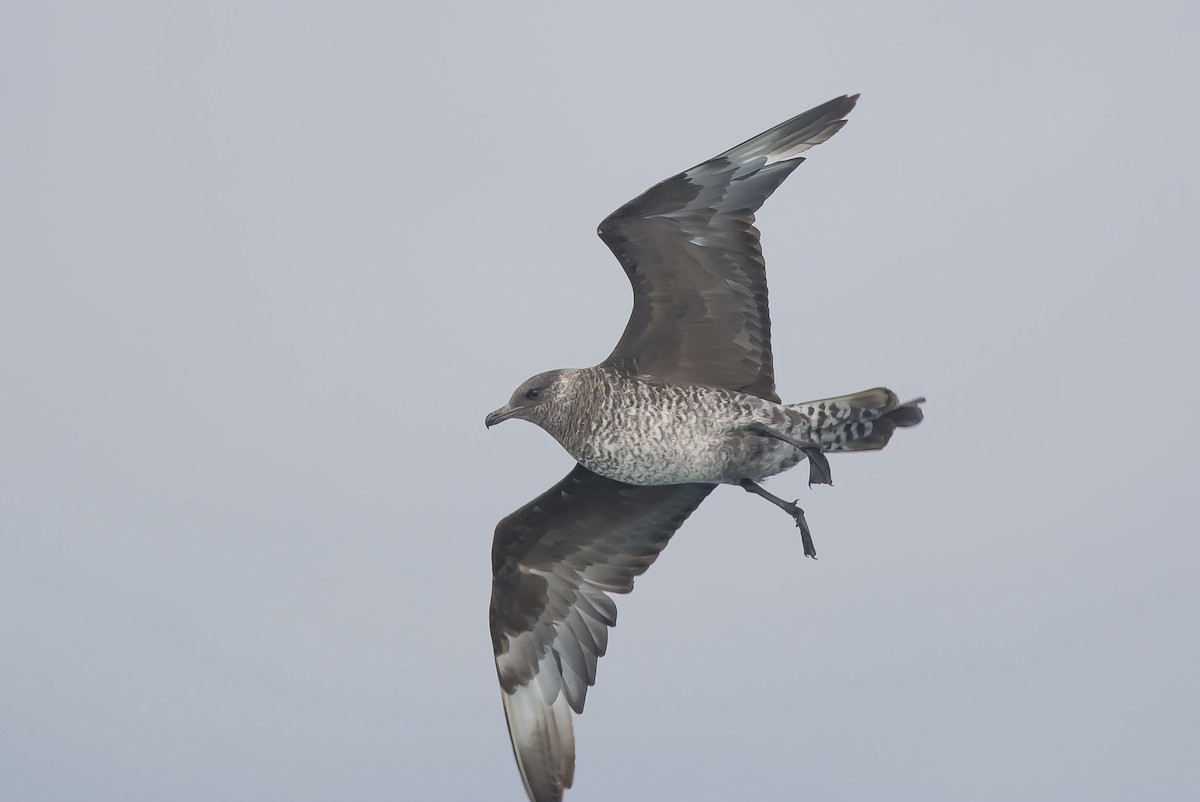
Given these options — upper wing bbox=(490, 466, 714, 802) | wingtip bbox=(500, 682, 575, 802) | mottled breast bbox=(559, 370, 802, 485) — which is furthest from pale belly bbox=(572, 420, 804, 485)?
wingtip bbox=(500, 682, 575, 802)

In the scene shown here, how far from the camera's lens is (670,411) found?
9625mm

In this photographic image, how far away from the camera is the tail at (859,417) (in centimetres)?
961

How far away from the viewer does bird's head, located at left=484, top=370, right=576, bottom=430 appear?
32.6 feet

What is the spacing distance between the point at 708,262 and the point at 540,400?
1376 millimetres

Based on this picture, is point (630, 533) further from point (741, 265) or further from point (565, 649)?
point (741, 265)

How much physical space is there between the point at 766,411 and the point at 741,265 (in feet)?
2.92

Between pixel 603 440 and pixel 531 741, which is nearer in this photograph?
pixel 603 440

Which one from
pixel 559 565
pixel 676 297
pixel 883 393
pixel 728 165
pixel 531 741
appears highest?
pixel 728 165

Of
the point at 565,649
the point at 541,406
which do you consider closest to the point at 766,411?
the point at 541,406

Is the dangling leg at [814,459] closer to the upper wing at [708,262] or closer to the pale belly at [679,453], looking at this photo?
the pale belly at [679,453]

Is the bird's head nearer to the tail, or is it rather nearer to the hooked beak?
the hooked beak

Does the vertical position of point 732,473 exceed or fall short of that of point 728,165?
it falls short

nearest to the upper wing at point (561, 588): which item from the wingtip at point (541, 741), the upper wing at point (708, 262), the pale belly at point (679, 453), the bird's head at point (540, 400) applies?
the wingtip at point (541, 741)

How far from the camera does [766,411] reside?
9695mm
